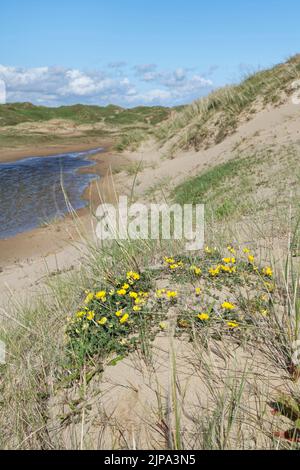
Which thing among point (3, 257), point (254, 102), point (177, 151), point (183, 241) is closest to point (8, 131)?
point (177, 151)

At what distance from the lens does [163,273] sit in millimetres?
2947

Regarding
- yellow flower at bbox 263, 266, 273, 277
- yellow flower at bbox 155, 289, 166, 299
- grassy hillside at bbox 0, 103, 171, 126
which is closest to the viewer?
yellow flower at bbox 155, 289, 166, 299

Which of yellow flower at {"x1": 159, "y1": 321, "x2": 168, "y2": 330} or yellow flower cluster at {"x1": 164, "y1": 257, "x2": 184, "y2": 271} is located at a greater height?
yellow flower cluster at {"x1": 164, "y1": 257, "x2": 184, "y2": 271}

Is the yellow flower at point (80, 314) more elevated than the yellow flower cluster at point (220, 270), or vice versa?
the yellow flower cluster at point (220, 270)

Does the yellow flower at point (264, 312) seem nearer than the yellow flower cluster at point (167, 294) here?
Yes

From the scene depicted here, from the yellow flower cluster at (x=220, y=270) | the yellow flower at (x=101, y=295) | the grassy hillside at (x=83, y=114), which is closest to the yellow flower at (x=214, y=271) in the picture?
the yellow flower cluster at (x=220, y=270)

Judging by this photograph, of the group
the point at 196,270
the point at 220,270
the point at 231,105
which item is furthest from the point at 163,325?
the point at 231,105

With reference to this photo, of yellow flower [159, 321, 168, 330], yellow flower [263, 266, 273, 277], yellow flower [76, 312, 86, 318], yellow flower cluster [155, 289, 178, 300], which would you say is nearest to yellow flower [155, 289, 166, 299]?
yellow flower cluster [155, 289, 178, 300]

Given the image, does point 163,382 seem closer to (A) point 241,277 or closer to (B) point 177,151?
(A) point 241,277

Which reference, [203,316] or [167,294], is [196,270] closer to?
[167,294]

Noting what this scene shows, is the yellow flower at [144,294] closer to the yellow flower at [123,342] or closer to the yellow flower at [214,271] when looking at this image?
the yellow flower at [123,342]

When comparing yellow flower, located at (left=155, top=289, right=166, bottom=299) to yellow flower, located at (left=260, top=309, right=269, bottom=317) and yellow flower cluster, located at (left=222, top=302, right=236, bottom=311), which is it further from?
yellow flower, located at (left=260, top=309, right=269, bottom=317)

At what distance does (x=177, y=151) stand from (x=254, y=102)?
11.3 feet

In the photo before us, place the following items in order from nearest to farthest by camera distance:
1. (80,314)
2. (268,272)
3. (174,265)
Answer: (80,314)
(268,272)
(174,265)
